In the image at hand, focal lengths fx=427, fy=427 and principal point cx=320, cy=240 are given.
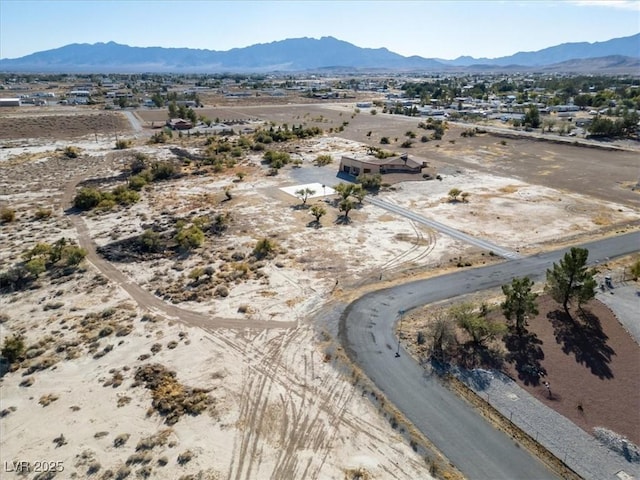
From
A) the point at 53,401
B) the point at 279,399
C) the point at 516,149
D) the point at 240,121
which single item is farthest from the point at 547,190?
the point at 240,121

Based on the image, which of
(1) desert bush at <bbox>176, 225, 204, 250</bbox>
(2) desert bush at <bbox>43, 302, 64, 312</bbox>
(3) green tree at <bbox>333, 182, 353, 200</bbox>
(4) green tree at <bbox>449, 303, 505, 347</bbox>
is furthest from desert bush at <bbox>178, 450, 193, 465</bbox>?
(3) green tree at <bbox>333, 182, 353, 200</bbox>

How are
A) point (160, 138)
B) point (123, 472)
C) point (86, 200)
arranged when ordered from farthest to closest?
point (160, 138), point (86, 200), point (123, 472)

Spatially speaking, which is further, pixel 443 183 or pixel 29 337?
pixel 443 183

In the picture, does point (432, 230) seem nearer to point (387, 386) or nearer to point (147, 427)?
point (387, 386)

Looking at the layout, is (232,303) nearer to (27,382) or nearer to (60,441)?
(27,382)

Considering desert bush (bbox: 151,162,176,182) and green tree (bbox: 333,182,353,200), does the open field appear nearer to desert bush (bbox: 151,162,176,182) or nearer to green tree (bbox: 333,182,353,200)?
desert bush (bbox: 151,162,176,182)

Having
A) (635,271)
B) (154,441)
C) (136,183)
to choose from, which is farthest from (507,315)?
(136,183)
